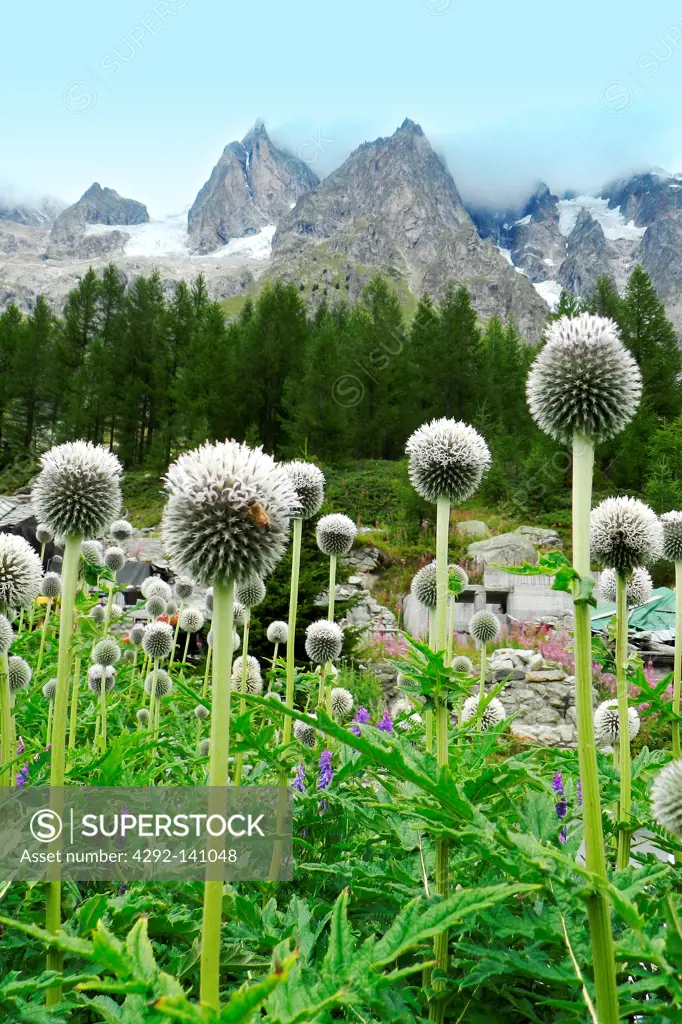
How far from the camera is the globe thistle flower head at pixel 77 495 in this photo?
173cm

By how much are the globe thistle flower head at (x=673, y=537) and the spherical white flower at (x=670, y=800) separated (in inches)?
57.1

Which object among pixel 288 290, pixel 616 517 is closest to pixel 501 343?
pixel 288 290

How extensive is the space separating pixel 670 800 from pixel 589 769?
0.45 m

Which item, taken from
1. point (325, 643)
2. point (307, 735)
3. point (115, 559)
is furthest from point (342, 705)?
point (115, 559)

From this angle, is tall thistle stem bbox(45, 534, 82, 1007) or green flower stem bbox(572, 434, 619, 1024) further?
tall thistle stem bbox(45, 534, 82, 1007)

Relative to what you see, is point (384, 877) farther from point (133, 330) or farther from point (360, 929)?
point (133, 330)

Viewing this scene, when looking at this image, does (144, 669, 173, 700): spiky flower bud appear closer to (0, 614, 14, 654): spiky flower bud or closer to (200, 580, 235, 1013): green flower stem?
(0, 614, 14, 654): spiky flower bud

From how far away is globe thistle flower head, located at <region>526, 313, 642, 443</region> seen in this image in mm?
1556

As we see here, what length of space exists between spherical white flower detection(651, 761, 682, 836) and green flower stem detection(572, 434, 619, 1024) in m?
0.36

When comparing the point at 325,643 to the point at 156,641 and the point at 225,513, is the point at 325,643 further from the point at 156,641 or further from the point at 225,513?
the point at 225,513

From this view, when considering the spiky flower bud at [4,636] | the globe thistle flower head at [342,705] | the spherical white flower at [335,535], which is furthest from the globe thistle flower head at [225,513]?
the globe thistle flower head at [342,705]

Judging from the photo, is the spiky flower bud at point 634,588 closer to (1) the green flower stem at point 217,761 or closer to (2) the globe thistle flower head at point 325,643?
(2) the globe thistle flower head at point 325,643

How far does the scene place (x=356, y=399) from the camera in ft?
95.8

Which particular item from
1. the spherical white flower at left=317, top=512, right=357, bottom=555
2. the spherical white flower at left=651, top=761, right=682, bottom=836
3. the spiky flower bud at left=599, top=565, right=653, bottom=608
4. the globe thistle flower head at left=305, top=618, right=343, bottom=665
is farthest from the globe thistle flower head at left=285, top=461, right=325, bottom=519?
the spherical white flower at left=651, top=761, right=682, bottom=836
